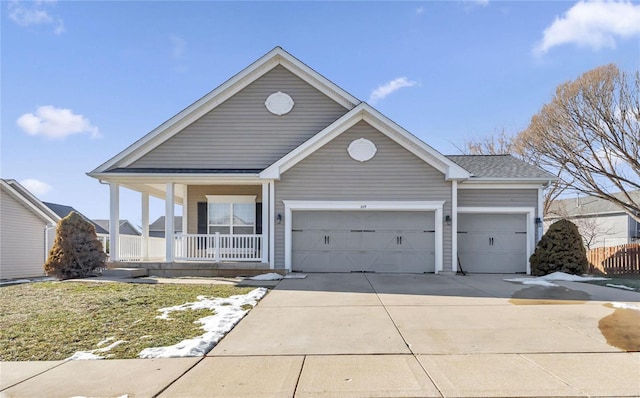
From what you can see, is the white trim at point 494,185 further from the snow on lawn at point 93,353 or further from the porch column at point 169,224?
the snow on lawn at point 93,353

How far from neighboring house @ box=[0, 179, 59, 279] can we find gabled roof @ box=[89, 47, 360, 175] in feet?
32.2

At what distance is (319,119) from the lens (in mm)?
14094

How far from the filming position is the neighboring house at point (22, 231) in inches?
744

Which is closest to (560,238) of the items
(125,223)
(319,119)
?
(319,119)

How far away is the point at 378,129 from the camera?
41.8 feet

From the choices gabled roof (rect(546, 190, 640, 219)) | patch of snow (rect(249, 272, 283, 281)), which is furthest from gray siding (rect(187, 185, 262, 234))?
gabled roof (rect(546, 190, 640, 219))

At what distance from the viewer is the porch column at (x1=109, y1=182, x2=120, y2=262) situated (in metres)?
13.1

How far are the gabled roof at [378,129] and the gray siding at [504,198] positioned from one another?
1283 mm

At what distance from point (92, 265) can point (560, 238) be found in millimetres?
13745

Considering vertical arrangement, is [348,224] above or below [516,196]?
below

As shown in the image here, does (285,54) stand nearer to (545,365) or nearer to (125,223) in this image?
(545,365)

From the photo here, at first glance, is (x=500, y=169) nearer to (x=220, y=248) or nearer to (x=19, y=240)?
(x=220, y=248)

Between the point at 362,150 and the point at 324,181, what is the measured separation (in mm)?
1518

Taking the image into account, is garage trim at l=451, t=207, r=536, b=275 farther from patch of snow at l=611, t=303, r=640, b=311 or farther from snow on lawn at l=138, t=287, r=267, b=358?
snow on lawn at l=138, t=287, r=267, b=358
